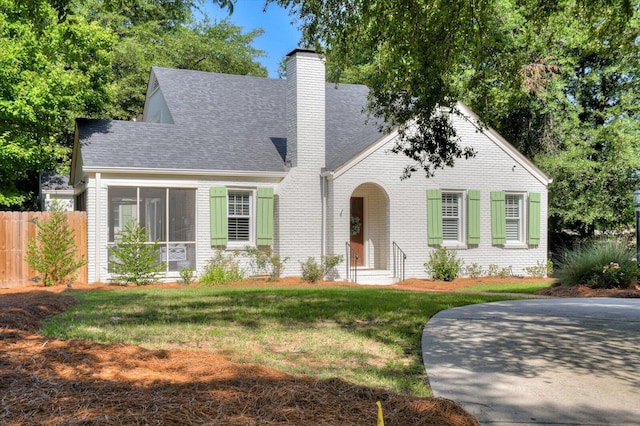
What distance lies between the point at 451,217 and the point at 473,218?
66 cm

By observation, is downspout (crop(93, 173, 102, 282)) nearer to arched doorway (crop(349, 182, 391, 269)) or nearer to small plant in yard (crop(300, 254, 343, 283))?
small plant in yard (crop(300, 254, 343, 283))

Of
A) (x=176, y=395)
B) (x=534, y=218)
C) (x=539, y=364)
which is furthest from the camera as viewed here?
(x=534, y=218)

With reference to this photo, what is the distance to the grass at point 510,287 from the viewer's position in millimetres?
13891

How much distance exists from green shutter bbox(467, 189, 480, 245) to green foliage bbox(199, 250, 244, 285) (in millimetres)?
7015

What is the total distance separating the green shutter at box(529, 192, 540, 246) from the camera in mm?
18281

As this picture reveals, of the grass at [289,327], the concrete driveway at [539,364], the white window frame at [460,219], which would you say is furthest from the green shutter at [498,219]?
the concrete driveway at [539,364]

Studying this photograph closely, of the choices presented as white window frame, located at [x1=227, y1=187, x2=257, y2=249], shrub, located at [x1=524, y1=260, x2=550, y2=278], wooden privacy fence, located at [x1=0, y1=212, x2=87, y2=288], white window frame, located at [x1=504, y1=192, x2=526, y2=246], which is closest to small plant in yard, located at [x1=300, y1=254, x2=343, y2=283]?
white window frame, located at [x1=227, y1=187, x2=257, y2=249]

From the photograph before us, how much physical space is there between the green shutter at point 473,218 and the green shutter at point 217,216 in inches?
290

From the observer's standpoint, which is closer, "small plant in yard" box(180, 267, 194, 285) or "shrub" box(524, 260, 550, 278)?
"small plant in yard" box(180, 267, 194, 285)

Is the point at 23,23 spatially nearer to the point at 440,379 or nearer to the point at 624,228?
the point at 440,379

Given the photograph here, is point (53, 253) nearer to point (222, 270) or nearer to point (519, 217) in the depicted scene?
point (222, 270)

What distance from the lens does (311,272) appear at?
51.8 feet

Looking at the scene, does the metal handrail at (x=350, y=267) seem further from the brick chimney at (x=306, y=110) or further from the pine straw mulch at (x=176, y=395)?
the pine straw mulch at (x=176, y=395)

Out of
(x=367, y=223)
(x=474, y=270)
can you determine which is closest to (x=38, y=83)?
(x=367, y=223)
